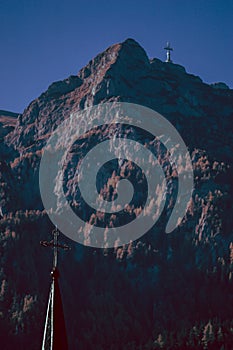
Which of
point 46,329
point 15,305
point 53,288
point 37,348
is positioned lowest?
point 46,329

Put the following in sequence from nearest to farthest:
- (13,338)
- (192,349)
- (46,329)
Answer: (46,329)
(192,349)
(13,338)

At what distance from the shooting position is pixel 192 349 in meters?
176

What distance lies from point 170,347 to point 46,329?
6110 inches

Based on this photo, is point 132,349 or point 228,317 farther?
point 228,317

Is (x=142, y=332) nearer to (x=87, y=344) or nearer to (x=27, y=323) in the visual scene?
(x=87, y=344)

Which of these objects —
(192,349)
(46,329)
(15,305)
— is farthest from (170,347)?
(46,329)

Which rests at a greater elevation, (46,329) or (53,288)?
(53,288)

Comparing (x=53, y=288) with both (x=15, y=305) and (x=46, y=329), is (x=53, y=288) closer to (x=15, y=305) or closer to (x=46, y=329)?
(x=46, y=329)

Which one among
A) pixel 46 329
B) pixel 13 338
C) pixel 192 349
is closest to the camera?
pixel 46 329

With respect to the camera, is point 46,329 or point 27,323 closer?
point 46,329

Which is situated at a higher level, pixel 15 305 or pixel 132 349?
pixel 15 305

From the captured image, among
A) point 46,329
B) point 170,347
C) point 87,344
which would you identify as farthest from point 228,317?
point 46,329

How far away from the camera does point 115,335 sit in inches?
7785

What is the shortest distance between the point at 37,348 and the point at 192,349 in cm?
4751
